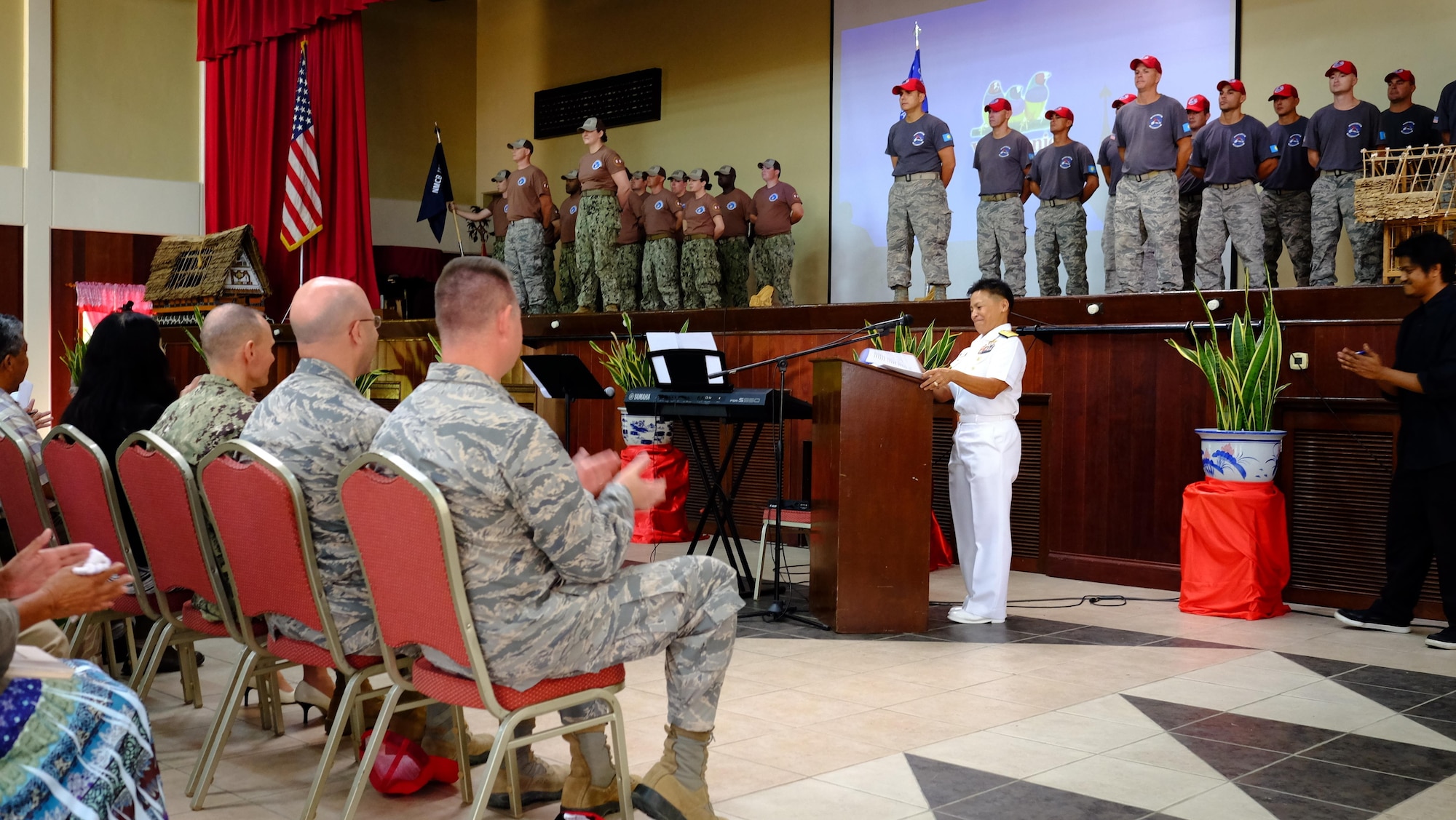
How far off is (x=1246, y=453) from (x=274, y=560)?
3.96 metres

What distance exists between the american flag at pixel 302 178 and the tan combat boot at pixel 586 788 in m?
9.32

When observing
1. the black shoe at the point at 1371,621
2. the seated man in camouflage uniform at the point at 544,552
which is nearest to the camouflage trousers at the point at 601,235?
the black shoe at the point at 1371,621

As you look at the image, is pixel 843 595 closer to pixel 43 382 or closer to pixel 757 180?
pixel 757 180

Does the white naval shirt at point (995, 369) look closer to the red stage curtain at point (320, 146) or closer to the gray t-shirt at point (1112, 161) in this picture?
the gray t-shirt at point (1112, 161)

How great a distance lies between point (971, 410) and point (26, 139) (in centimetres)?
1002

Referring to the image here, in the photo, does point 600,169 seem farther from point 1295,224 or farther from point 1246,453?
point 1246,453

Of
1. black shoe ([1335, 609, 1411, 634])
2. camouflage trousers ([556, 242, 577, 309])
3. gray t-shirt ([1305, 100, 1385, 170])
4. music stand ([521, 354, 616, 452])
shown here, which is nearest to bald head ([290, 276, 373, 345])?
music stand ([521, 354, 616, 452])

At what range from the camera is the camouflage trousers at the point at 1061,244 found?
317 inches

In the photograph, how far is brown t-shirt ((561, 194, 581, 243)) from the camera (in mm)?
10391

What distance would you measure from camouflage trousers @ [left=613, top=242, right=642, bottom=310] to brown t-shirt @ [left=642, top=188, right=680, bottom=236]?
0.36 metres

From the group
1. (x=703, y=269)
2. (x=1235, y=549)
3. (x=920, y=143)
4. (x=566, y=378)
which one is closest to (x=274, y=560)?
(x=566, y=378)

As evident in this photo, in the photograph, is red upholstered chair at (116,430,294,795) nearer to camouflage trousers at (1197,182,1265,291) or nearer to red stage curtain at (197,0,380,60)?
camouflage trousers at (1197,182,1265,291)

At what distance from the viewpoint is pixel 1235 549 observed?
494 cm

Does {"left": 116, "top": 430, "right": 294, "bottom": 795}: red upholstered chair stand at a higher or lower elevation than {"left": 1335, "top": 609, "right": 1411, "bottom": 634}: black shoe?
higher
